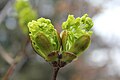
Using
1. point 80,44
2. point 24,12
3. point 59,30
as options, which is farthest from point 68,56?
point 59,30

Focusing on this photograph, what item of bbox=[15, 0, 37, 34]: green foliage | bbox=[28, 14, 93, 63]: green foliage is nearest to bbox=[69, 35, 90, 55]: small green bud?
bbox=[28, 14, 93, 63]: green foliage

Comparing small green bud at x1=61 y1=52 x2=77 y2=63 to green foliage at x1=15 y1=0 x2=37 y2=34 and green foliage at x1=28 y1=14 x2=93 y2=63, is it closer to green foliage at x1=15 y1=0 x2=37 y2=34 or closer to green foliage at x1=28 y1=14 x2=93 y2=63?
green foliage at x1=28 y1=14 x2=93 y2=63

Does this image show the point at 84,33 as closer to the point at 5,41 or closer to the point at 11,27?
the point at 5,41

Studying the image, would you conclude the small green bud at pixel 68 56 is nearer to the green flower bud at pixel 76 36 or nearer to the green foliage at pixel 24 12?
the green flower bud at pixel 76 36

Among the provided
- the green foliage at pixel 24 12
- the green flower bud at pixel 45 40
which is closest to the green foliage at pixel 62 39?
the green flower bud at pixel 45 40

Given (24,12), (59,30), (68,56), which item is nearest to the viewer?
(68,56)

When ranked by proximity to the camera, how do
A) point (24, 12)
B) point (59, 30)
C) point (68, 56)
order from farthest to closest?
1. point (59, 30)
2. point (24, 12)
3. point (68, 56)

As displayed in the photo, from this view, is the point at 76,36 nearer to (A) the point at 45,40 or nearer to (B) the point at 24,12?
(A) the point at 45,40
